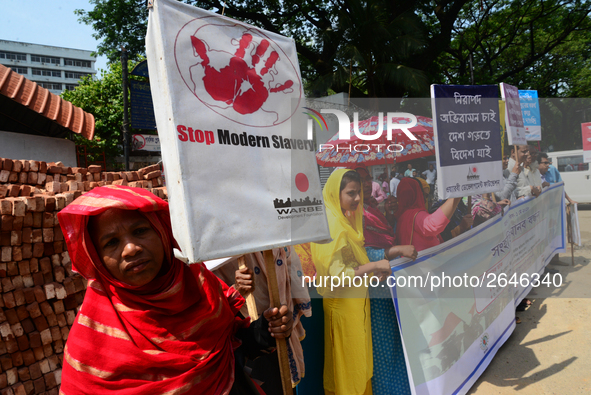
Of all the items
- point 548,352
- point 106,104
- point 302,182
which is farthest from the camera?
point 106,104

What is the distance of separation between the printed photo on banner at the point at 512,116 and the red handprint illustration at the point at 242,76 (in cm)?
412

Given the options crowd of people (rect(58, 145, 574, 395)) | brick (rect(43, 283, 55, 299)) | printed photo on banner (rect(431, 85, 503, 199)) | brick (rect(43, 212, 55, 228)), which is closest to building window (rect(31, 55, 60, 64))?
brick (rect(43, 212, 55, 228))

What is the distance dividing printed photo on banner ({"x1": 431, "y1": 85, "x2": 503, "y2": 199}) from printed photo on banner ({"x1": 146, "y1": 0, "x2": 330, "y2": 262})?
1.92m

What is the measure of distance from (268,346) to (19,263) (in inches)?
88.9

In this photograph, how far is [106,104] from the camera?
47.4 ft

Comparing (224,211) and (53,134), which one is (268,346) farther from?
(53,134)

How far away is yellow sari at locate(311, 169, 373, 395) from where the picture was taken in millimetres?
2623

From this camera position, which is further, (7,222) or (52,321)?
(52,321)

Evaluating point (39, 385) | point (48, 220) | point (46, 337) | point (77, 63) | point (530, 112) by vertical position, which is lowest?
point (39, 385)

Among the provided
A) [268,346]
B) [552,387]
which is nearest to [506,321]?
[552,387]

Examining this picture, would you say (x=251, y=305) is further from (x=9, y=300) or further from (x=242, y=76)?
(x=9, y=300)

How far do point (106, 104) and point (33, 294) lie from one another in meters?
13.4

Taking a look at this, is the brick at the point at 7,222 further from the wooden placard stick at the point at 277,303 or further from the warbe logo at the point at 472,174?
the warbe logo at the point at 472,174

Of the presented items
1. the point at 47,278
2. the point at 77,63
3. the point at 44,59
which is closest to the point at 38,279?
the point at 47,278
